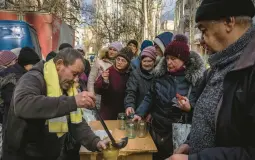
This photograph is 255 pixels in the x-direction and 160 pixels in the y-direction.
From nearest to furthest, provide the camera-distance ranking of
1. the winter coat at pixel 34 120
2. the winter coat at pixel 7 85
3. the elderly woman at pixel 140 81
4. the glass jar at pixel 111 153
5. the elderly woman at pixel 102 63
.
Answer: the winter coat at pixel 34 120 < the glass jar at pixel 111 153 < the winter coat at pixel 7 85 < the elderly woman at pixel 140 81 < the elderly woman at pixel 102 63

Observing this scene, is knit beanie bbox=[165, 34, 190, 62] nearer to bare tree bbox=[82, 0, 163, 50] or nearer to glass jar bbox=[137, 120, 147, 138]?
glass jar bbox=[137, 120, 147, 138]

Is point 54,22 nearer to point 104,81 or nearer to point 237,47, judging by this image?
point 104,81

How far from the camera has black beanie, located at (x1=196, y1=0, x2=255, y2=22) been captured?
1.29 meters

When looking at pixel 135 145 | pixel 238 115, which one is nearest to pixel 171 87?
pixel 135 145

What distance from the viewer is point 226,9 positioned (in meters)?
1.29

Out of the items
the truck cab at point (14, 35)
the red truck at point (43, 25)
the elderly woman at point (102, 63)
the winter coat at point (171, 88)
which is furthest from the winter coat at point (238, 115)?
the red truck at point (43, 25)

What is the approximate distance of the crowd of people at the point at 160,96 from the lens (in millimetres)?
1185

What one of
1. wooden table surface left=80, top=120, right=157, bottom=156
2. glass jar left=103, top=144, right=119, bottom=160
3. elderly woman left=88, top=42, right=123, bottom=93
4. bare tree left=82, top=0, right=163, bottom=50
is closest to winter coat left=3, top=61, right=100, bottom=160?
glass jar left=103, top=144, right=119, bottom=160

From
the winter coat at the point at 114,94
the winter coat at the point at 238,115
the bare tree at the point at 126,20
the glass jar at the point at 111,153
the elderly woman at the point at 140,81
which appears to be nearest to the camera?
the winter coat at the point at 238,115

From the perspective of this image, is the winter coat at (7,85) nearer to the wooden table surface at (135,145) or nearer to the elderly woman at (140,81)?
the wooden table surface at (135,145)

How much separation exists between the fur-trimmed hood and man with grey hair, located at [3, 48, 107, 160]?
1031 millimetres

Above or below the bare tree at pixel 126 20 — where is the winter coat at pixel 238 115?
below

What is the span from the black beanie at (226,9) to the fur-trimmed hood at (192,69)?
152 cm

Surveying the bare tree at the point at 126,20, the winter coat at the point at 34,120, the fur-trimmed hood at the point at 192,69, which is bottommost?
the winter coat at the point at 34,120
